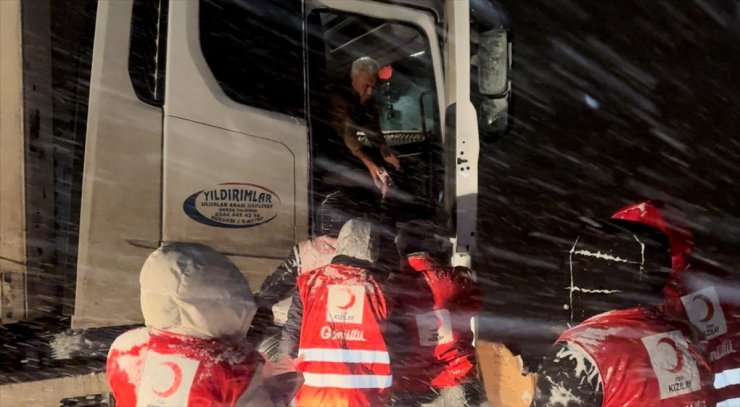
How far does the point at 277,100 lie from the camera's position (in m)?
2.92

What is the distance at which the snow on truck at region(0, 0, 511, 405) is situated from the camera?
2438mm

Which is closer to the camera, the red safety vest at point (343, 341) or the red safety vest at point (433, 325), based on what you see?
the red safety vest at point (343, 341)

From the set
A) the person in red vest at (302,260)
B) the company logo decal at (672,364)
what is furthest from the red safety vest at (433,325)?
the company logo decal at (672,364)

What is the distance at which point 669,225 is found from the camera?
1.93m

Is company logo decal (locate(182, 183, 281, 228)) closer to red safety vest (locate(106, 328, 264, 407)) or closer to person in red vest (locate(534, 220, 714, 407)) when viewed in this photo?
red safety vest (locate(106, 328, 264, 407))

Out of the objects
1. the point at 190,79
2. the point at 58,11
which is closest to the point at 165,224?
the point at 190,79

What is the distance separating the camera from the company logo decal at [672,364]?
175 cm

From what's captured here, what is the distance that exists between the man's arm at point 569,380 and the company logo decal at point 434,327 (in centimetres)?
121

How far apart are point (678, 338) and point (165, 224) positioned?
2.02 metres

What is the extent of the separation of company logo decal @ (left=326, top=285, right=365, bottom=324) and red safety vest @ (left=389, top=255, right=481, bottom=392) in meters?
0.27

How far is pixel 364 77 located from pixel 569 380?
7.25 ft

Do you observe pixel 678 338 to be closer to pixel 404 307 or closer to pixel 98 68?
pixel 404 307

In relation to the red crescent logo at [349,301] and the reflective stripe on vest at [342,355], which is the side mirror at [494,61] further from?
the reflective stripe on vest at [342,355]

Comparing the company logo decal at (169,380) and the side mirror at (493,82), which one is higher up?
the side mirror at (493,82)
